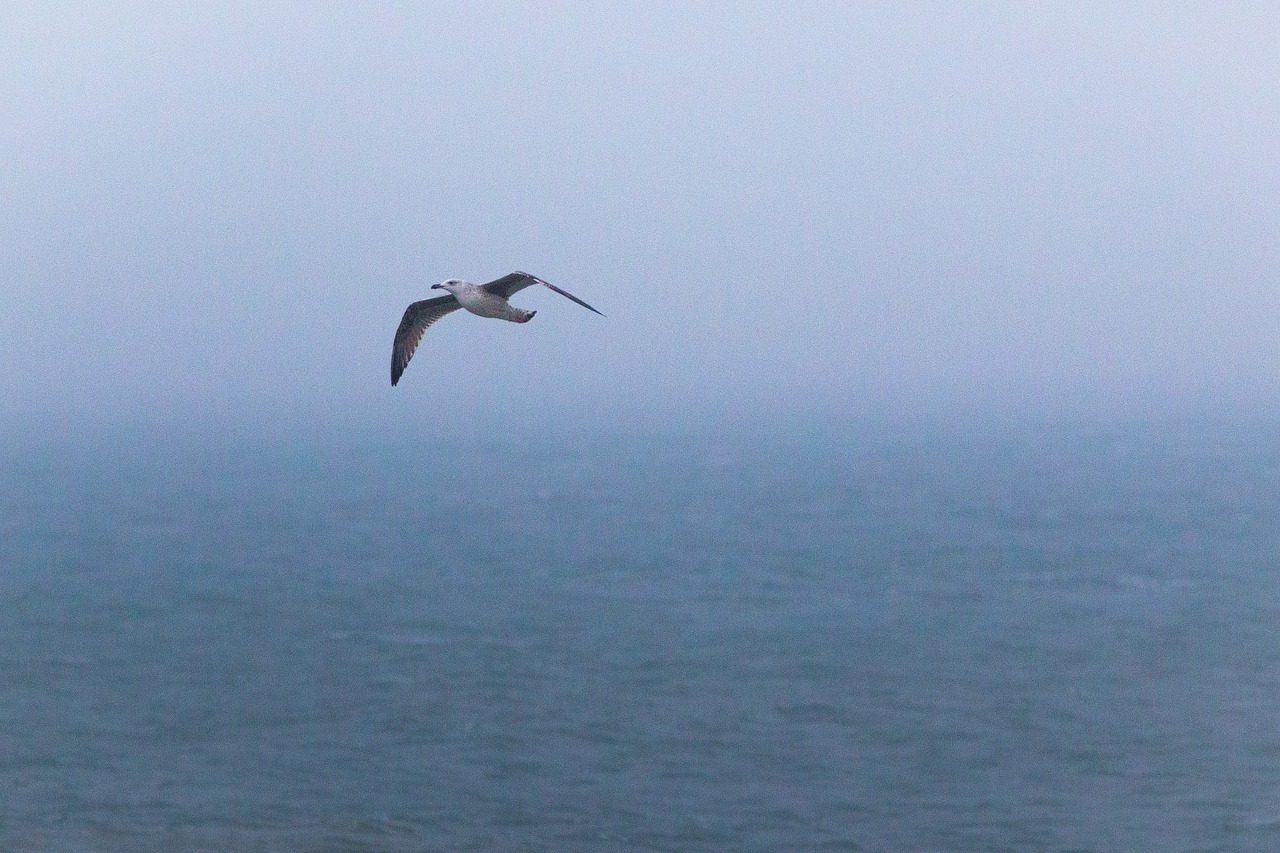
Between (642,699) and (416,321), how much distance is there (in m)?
74.8

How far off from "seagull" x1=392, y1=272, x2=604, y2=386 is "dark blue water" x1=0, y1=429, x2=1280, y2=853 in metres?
48.1

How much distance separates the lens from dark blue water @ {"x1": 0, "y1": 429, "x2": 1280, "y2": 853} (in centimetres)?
7881

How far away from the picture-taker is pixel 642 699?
339ft

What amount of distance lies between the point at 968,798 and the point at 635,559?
8916 cm

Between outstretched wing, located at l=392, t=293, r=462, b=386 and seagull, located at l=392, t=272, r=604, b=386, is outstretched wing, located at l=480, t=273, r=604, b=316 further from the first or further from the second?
outstretched wing, located at l=392, t=293, r=462, b=386

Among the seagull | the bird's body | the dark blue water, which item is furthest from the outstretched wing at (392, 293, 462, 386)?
the dark blue water

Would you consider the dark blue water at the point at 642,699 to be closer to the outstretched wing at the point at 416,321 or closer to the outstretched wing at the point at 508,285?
the outstretched wing at the point at 416,321

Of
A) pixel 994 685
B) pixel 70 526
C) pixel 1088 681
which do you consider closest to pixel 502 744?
pixel 994 685

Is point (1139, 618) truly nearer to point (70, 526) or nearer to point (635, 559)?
point (635, 559)

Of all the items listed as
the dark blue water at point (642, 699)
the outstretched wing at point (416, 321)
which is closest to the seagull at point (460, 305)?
the outstretched wing at point (416, 321)

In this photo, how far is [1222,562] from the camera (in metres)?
164

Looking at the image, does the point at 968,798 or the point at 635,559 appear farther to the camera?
the point at 635,559

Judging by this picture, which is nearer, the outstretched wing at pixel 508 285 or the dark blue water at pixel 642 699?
the outstretched wing at pixel 508 285

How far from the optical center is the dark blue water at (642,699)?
259ft
